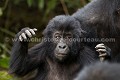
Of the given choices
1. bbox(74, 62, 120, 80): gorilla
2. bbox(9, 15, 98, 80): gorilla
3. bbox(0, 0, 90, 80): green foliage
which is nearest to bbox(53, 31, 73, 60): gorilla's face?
bbox(9, 15, 98, 80): gorilla

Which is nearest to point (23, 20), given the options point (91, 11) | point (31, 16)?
point (31, 16)

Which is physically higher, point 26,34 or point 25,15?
point 25,15

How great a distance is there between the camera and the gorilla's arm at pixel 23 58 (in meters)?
5.14

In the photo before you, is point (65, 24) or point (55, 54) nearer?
point (55, 54)

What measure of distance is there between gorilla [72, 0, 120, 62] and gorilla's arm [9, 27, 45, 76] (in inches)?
29.1

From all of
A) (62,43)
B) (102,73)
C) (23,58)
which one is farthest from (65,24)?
(102,73)

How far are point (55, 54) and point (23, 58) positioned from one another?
45 cm

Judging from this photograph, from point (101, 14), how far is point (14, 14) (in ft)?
13.9

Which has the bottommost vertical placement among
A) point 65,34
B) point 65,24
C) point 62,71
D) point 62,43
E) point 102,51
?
point 62,71

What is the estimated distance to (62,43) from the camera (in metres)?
5.05

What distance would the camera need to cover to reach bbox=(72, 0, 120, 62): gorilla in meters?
5.34

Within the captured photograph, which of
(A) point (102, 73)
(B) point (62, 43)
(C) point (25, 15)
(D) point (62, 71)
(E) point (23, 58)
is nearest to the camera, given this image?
(A) point (102, 73)

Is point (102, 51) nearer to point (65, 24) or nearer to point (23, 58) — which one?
point (65, 24)

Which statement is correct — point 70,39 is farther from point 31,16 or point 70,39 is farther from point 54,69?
point 31,16
